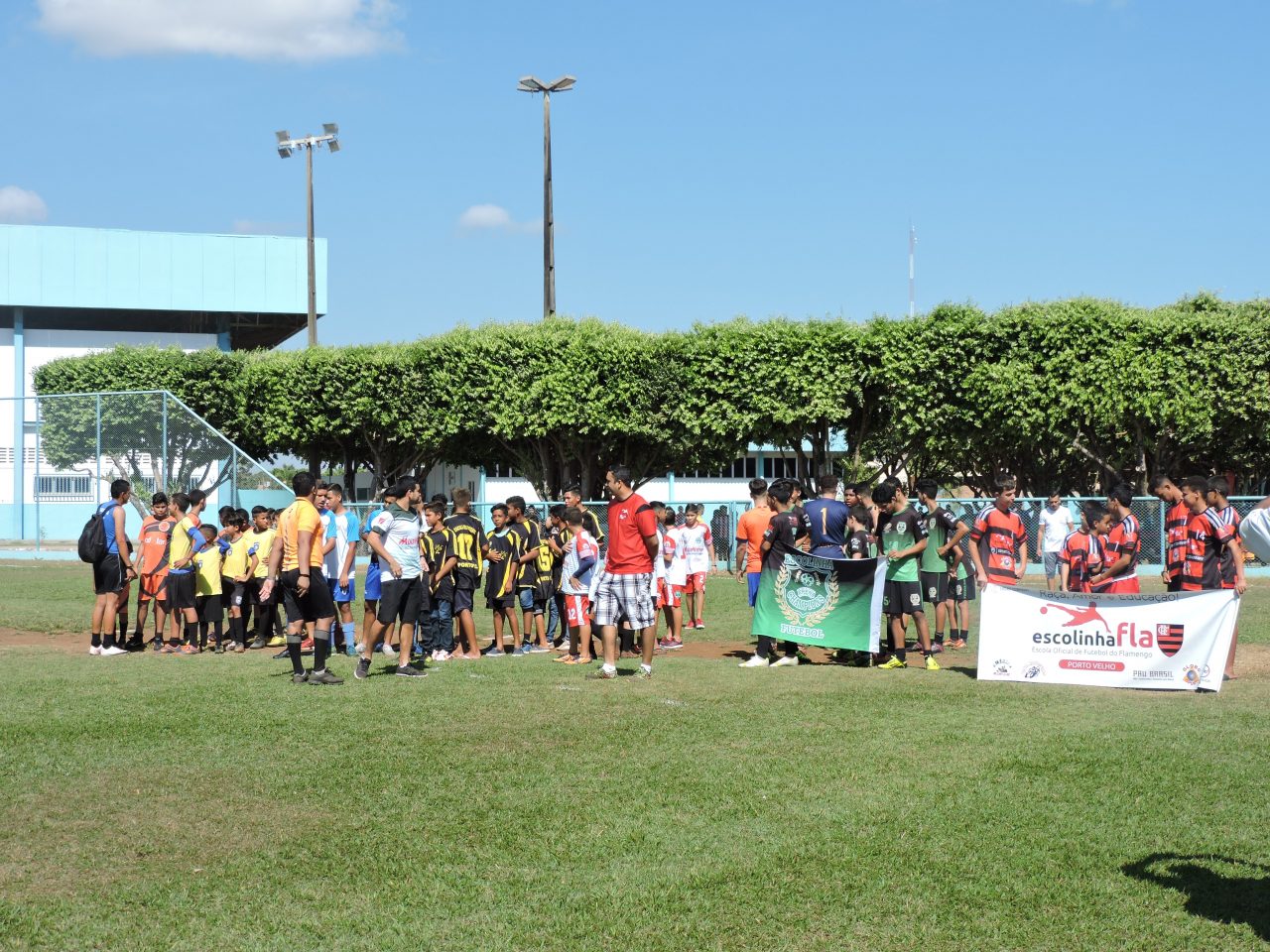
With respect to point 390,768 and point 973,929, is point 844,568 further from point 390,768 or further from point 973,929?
point 973,929

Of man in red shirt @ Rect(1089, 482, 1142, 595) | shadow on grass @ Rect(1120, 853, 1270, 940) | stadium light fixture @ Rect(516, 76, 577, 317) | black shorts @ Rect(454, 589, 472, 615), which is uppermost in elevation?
stadium light fixture @ Rect(516, 76, 577, 317)

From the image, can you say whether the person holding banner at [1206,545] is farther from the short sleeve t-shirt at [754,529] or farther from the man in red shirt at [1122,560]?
the short sleeve t-shirt at [754,529]

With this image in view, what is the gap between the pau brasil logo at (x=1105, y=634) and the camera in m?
10.7

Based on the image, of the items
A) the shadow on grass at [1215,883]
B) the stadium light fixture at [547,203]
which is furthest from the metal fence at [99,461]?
the shadow on grass at [1215,883]

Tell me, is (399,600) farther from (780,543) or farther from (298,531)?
(780,543)

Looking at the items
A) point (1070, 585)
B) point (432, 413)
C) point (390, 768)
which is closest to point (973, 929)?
point (390, 768)

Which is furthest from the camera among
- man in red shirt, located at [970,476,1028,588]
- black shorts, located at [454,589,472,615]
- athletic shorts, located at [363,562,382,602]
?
man in red shirt, located at [970,476,1028,588]

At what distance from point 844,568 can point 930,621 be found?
5169 mm

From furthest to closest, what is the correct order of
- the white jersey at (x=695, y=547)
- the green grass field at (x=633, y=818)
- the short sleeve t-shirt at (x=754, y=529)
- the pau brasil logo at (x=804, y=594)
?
the white jersey at (x=695, y=547)
the short sleeve t-shirt at (x=754, y=529)
the pau brasil logo at (x=804, y=594)
the green grass field at (x=633, y=818)

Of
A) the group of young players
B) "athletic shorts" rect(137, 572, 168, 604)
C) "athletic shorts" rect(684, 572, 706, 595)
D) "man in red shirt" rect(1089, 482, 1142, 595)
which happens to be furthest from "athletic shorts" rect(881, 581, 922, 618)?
"athletic shorts" rect(137, 572, 168, 604)

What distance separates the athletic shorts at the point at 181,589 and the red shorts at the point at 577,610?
4189 mm

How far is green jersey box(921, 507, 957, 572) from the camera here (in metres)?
12.9

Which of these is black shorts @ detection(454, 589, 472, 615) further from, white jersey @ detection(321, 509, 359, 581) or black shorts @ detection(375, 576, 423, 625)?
black shorts @ detection(375, 576, 423, 625)

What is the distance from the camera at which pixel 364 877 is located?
5.49 m
